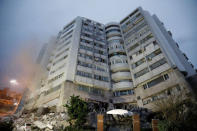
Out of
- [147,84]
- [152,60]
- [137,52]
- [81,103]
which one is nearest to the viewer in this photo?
[81,103]

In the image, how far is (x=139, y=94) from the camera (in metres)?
25.6

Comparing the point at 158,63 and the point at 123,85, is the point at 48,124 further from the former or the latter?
the point at 158,63

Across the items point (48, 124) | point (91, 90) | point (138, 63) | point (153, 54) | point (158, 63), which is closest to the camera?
point (48, 124)

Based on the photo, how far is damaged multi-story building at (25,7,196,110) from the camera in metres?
23.3

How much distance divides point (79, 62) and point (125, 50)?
14434mm

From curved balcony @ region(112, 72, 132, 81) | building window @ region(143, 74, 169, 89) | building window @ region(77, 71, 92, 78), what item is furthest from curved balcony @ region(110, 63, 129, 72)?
→ building window @ region(143, 74, 169, 89)

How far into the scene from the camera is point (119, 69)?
31797 millimetres

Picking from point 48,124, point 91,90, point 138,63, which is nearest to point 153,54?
point 138,63

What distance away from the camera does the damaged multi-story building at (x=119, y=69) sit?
23.3 metres

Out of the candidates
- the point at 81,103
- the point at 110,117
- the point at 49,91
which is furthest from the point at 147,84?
the point at 49,91

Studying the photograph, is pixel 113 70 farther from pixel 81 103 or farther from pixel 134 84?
pixel 81 103

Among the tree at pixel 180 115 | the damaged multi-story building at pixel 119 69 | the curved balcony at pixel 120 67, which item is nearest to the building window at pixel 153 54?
the damaged multi-story building at pixel 119 69

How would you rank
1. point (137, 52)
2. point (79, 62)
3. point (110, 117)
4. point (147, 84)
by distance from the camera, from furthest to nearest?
1. point (137, 52)
2. point (79, 62)
3. point (147, 84)
4. point (110, 117)

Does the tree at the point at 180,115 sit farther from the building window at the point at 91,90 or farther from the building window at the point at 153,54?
the building window at the point at 91,90
